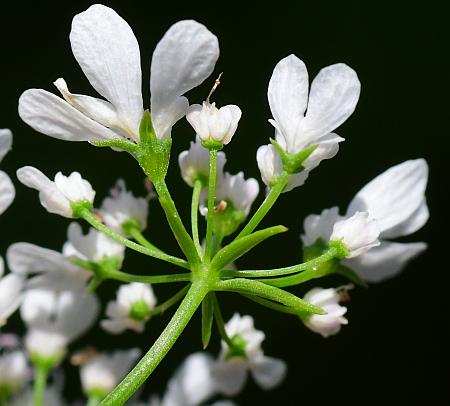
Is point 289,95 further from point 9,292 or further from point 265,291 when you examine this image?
point 9,292

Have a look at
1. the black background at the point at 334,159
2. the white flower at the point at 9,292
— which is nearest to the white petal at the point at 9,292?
the white flower at the point at 9,292

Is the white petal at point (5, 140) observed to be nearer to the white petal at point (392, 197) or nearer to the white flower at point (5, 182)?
the white flower at point (5, 182)

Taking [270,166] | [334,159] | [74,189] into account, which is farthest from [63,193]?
[334,159]

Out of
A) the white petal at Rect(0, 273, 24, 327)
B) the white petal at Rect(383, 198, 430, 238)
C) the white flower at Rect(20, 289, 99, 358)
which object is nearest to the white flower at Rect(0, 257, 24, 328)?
the white petal at Rect(0, 273, 24, 327)

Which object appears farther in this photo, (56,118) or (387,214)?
(387,214)

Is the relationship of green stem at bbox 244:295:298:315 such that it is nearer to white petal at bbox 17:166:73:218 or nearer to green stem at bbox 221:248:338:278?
green stem at bbox 221:248:338:278
